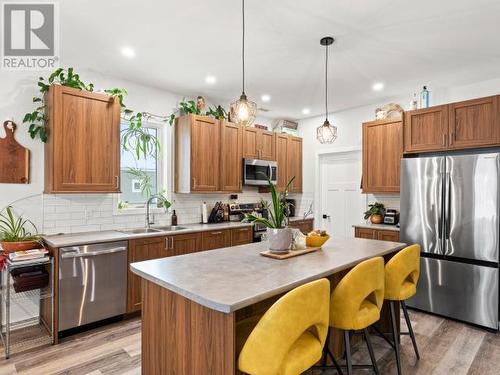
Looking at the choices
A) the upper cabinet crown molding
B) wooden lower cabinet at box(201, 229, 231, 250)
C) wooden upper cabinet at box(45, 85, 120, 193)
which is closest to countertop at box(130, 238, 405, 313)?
wooden lower cabinet at box(201, 229, 231, 250)

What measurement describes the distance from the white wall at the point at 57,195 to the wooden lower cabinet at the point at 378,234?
Result: 2719mm

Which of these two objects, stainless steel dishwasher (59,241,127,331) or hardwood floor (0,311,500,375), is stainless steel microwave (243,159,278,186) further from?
hardwood floor (0,311,500,375)

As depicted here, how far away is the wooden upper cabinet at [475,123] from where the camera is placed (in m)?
3.38

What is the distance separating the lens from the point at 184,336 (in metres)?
1.62

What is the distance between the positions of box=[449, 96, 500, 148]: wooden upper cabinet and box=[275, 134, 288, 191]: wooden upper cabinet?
2657mm

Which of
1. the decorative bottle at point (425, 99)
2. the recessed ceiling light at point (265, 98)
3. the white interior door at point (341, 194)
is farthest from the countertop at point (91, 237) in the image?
the decorative bottle at point (425, 99)

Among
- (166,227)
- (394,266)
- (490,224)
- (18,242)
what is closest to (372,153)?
(490,224)

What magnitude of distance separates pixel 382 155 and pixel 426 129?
690mm

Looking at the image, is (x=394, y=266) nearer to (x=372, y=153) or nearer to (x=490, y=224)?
(x=490, y=224)

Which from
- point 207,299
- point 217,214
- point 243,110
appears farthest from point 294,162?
point 207,299

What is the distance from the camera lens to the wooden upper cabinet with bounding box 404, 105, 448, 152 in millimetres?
3732

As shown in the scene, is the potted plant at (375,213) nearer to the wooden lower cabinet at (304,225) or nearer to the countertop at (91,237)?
the wooden lower cabinet at (304,225)

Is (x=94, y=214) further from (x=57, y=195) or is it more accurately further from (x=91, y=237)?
(x=91, y=237)

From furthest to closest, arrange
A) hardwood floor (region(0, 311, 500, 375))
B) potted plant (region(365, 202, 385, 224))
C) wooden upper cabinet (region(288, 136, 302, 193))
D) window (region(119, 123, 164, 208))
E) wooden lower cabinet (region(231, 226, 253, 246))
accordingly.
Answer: wooden upper cabinet (region(288, 136, 302, 193)) → potted plant (region(365, 202, 385, 224)) → wooden lower cabinet (region(231, 226, 253, 246)) → window (region(119, 123, 164, 208)) → hardwood floor (region(0, 311, 500, 375))
